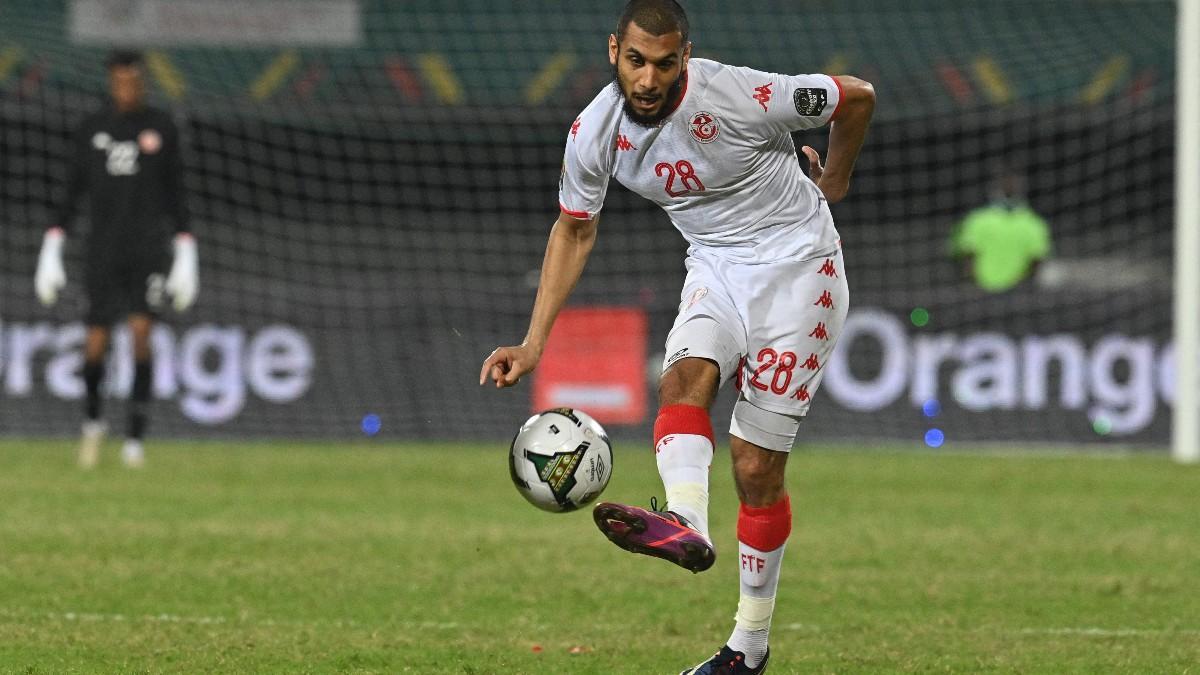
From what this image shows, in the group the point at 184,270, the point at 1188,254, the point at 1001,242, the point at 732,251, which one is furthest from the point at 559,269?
the point at 1001,242

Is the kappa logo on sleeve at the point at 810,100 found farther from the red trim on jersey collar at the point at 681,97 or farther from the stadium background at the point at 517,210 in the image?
the stadium background at the point at 517,210

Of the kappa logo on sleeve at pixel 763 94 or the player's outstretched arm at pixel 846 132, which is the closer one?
the kappa logo on sleeve at pixel 763 94

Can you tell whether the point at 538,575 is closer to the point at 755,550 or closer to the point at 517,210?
the point at 755,550

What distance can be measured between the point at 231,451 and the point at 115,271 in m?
2.14

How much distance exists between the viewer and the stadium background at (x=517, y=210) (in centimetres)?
1366

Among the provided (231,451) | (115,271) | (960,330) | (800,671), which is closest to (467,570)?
Answer: (800,671)

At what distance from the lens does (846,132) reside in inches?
207

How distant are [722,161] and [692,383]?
0.62m

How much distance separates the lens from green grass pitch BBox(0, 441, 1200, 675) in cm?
550

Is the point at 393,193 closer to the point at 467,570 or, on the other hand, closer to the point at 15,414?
the point at 15,414

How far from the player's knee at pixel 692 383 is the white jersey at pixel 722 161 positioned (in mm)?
409

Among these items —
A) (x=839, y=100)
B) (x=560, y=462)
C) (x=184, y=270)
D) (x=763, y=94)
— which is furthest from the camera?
(x=184, y=270)

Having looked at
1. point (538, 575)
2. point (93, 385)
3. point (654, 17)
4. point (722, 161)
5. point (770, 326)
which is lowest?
point (538, 575)

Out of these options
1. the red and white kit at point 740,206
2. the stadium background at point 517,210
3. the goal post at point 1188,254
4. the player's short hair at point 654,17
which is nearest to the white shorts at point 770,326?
the red and white kit at point 740,206
